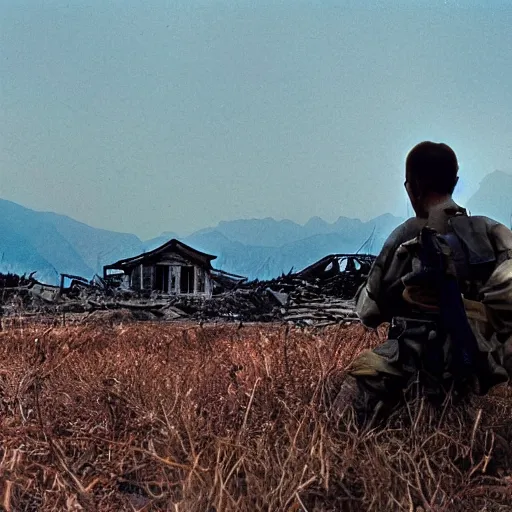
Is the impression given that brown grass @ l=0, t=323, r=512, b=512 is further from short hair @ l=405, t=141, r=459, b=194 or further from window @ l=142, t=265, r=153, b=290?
window @ l=142, t=265, r=153, b=290

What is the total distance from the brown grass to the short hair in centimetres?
69

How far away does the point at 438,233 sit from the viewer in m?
2.40

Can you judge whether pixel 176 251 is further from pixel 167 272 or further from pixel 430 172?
pixel 430 172

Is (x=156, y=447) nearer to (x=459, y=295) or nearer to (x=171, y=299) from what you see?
(x=459, y=295)

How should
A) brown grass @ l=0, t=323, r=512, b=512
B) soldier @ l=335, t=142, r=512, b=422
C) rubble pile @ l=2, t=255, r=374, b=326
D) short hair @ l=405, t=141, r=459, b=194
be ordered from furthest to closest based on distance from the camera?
1. rubble pile @ l=2, t=255, r=374, b=326
2. short hair @ l=405, t=141, r=459, b=194
3. soldier @ l=335, t=142, r=512, b=422
4. brown grass @ l=0, t=323, r=512, b=512

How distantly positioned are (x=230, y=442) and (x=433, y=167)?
3.73 feet

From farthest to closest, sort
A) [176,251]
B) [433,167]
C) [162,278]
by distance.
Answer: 1. [162,278]
2. [176,251]
3. [433,167]

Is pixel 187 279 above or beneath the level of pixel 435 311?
above

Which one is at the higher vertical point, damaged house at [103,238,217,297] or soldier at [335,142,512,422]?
damaged house at [103,238,217,297]

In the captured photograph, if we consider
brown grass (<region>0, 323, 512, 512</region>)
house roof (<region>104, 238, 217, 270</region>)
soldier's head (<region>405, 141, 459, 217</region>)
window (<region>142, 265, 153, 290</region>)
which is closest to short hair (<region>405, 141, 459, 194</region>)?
soldier's head (<region>405, 141, 459, 217</region>)

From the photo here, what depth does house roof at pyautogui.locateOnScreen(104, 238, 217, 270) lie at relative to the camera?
6.50 m

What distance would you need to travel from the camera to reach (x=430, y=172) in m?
2.52

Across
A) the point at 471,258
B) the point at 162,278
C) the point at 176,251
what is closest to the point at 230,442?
the point at 471,258

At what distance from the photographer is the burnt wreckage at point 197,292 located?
6.52 m
